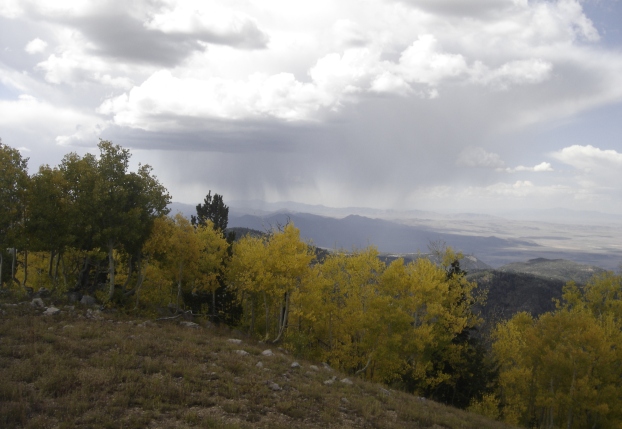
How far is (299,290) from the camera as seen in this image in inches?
1439

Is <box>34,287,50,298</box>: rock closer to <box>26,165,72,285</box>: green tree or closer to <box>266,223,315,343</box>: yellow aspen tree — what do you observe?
<box>26,165,72,285</box>: green tree

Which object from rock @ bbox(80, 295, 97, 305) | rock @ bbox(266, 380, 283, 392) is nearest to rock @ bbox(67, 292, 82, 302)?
rock @ bbox(80, 295, 97, 305)

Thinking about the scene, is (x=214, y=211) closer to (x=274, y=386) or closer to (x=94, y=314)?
(x=94, y=314)

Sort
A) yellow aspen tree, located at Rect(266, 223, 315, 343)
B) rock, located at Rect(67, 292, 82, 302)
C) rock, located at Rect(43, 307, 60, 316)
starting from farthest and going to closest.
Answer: yellow aspen tree, located at Rect(266, 223, 315, 343) → rock, located at Rect(67, 292, 82, 302) → rock, located at Rect(43, 307, 60, 316)

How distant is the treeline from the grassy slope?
29.0 ft

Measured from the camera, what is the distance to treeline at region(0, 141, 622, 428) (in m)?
28.6

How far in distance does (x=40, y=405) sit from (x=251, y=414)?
5970 millimetres

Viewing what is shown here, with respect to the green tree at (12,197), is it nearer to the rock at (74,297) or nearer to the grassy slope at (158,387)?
the rock at (74,297)

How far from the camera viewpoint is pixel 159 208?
102ft

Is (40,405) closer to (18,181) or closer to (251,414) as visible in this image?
(251,414)

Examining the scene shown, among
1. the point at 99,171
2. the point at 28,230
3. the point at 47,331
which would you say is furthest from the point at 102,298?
the point at 47,331

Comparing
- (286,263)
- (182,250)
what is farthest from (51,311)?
(286,263)

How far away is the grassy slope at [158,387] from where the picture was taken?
11.6 m

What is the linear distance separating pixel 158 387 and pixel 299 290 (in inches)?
921
